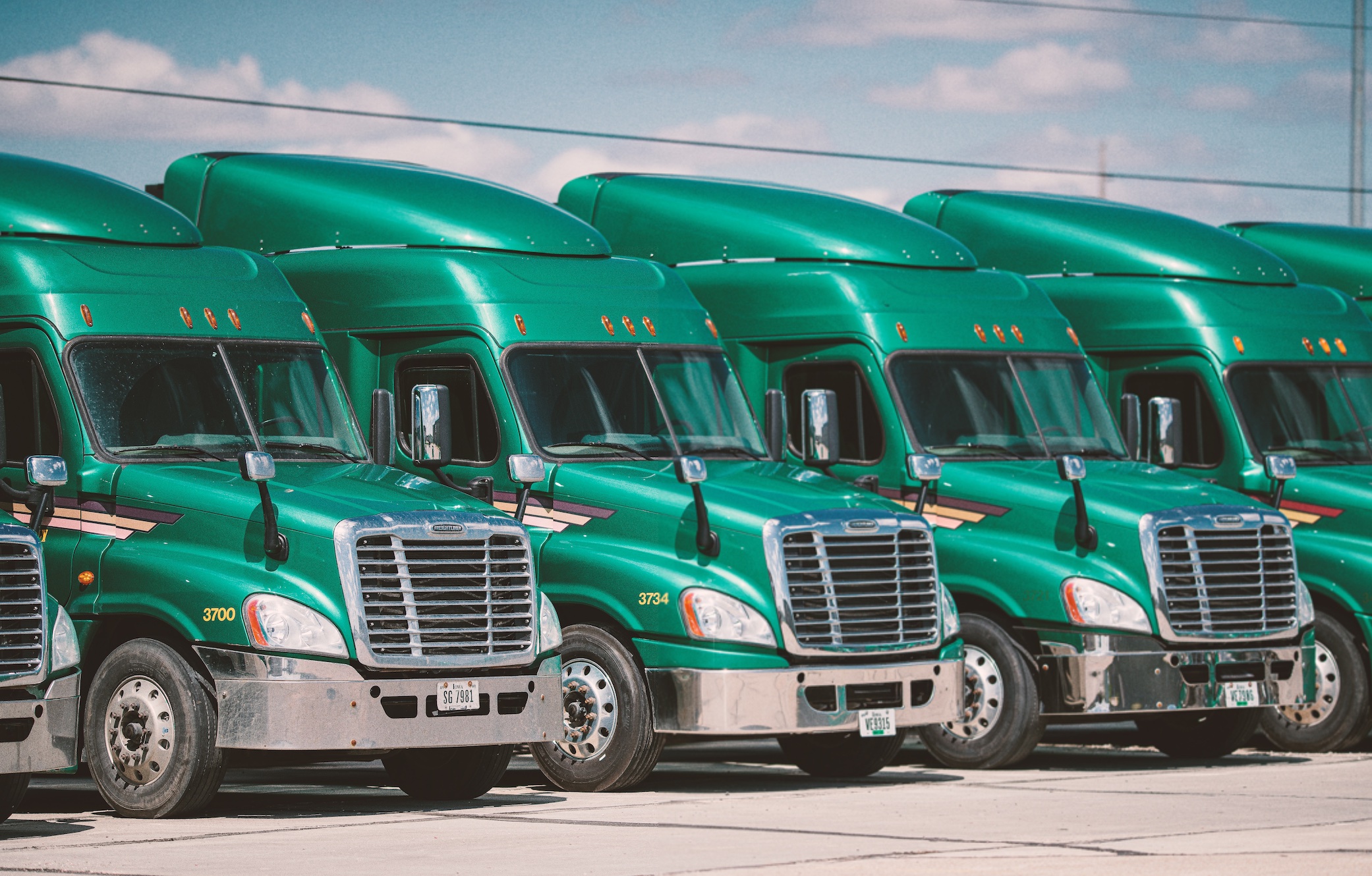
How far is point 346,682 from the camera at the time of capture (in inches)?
479

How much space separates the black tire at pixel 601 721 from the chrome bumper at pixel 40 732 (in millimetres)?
3050

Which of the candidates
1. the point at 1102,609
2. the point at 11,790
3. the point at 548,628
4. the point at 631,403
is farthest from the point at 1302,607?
the point at 11,790

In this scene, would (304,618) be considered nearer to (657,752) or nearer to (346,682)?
(346,682)

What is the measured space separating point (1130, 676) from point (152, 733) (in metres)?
6.36

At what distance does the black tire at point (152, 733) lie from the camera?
478 inches

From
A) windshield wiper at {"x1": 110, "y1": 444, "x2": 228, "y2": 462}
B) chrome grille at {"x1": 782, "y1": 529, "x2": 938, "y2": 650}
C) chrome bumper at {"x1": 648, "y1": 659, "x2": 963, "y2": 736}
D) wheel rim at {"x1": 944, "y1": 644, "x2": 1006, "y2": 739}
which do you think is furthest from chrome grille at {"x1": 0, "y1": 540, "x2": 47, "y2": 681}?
wheel rim at {"x1": 944, "y1": 644, "x2": 1006, "y2": 739}

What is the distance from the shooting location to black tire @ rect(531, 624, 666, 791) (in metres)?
13.8

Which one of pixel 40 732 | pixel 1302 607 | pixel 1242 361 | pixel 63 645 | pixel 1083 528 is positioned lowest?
pixel 40 732

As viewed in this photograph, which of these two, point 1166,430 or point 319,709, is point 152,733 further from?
point 1166,430

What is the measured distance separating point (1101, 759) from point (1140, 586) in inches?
80.2

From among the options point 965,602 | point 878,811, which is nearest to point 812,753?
point 965,602

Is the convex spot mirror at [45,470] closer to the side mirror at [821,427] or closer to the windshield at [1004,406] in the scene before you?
the side mirror at [821,427]

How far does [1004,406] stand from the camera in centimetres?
1664

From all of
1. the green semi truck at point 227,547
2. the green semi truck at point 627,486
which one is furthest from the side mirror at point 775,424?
the green semi truck at point 227,547
